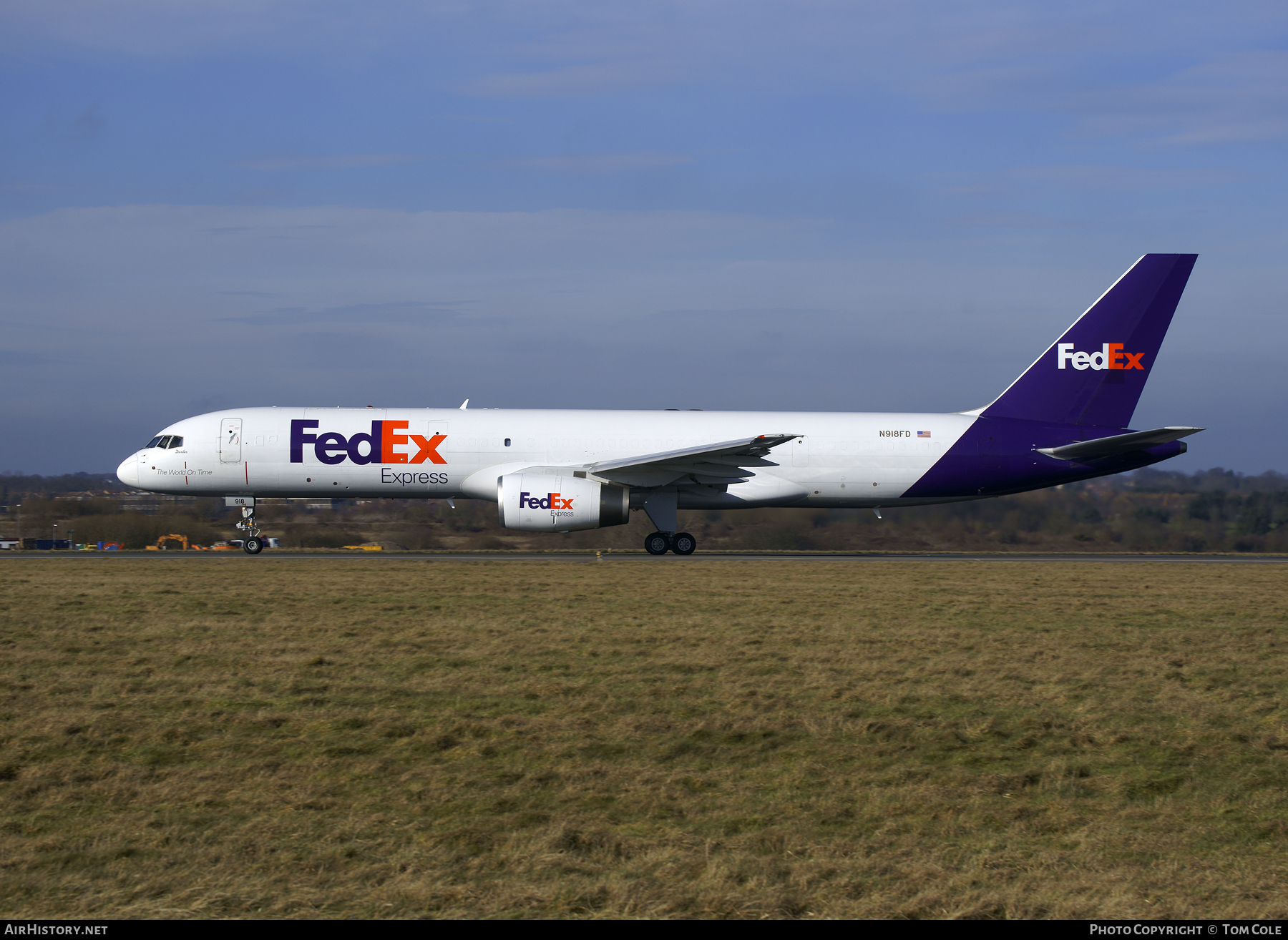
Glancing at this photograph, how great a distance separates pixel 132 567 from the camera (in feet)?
71.0

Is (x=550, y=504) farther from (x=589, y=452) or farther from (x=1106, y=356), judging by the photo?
(x=1106, y=356)

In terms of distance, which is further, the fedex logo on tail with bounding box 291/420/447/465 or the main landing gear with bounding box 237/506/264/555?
the main landing gear with bounding box 237/506/264/555

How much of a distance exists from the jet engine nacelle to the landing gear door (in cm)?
672

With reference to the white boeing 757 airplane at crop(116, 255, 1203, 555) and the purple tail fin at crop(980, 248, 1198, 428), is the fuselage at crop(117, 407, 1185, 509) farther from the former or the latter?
the purple tail fin at crop(980, 248, 1198, 428)

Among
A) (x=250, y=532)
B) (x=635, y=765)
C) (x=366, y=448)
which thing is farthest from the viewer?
(x=250, y=532)

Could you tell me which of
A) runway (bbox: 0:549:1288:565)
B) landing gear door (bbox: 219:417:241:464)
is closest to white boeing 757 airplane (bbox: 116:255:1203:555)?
landing gear door (bbox: 219:417:241:464)

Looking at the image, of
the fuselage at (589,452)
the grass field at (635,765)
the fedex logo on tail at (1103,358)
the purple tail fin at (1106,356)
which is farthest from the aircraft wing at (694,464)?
the grass field at (635,765)

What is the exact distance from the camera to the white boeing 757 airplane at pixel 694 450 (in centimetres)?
2600

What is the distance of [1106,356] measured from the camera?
2777 centimetres

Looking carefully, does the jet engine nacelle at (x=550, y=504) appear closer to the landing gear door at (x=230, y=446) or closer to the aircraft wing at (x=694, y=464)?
the aircraft wing at (x=694, y=464)

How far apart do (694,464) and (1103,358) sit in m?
11.3

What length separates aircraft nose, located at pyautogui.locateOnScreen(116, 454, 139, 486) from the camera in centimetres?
2678

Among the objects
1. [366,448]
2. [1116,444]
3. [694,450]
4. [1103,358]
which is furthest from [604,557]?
[1103,358]
